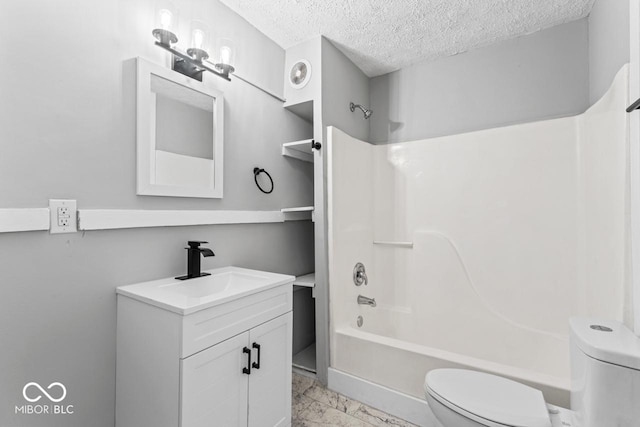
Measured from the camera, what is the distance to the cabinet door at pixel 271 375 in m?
1.31

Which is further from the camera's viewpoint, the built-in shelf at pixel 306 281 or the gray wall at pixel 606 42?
the built-in shelf at pixel 306 281

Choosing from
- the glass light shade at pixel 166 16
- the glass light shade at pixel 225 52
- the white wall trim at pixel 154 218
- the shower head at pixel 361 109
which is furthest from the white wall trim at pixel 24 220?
the shower head at pixel 361 109

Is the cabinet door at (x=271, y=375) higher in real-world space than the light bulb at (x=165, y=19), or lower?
lower

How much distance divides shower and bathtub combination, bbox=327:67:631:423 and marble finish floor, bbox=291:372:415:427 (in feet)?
0.31

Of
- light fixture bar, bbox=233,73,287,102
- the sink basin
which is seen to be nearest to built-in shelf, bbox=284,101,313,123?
light fixture bar, bbox=233,73,287,102

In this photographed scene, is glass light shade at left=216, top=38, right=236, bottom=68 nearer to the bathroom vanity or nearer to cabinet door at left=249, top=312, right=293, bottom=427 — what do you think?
the bathroom vanity

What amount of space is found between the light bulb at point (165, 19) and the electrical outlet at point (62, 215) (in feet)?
2.97

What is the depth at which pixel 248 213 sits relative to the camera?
194cm

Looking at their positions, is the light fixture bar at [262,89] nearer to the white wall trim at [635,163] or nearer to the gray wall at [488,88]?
the gray wall at [488,88]

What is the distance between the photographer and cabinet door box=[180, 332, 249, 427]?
104 cm

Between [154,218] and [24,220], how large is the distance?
452 mm

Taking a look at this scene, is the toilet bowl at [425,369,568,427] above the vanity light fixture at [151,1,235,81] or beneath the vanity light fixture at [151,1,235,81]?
beneath

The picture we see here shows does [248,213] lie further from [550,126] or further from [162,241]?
[550,126]

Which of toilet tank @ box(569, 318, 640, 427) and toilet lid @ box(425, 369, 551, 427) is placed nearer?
toilet tank @ box(569, 318, 640, 427)
